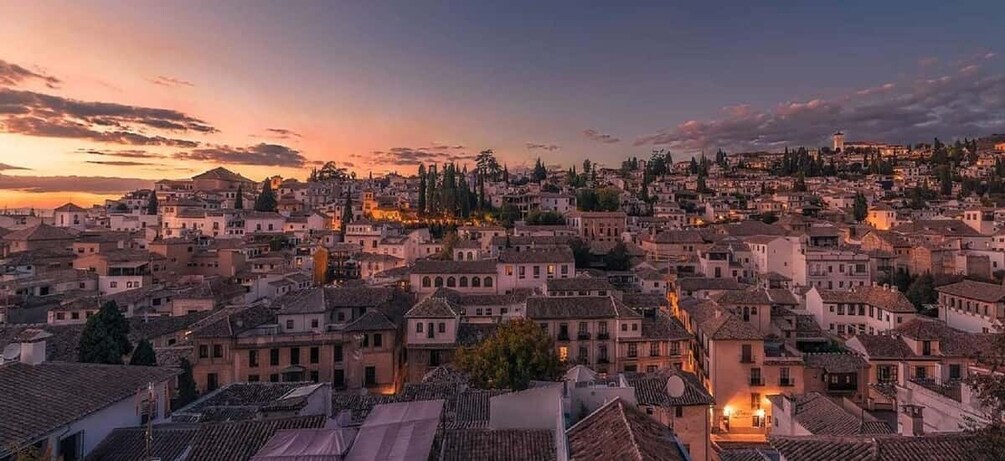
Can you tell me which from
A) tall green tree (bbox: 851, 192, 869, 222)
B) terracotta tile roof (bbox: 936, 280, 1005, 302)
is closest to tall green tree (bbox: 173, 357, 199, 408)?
terracotta tile roof (bbox: 936, 280, 1005, 302)

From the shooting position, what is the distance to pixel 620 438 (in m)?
9.59

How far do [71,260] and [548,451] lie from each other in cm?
6259

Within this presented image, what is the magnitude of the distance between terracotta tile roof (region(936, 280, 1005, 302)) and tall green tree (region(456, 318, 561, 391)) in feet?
119

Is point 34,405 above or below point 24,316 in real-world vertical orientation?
above

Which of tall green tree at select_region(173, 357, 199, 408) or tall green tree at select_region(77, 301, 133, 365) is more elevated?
tall green tree at select_region(77, 301, 133, 365)

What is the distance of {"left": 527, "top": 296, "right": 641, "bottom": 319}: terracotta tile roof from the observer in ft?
114

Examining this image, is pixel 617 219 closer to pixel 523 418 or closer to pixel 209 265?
pixel 209 265

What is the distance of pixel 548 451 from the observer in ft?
38.5

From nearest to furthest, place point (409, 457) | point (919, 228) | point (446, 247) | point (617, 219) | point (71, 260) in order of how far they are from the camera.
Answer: point (409, 457) < point (71, 260) < point (446, 247) < point (919, 228) < point (617, 219)

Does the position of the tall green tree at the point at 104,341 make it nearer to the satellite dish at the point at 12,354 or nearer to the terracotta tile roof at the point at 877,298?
the satellite dish at the point at 12,354

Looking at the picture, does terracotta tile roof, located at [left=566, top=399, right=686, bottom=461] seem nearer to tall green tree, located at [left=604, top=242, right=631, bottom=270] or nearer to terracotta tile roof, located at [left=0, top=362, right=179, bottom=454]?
terracotta tile roof, located at [left=0, top=362, right=179, bottom=454]

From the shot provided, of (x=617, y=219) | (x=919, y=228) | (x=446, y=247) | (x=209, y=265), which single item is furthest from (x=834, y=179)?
(x=209, y=265)

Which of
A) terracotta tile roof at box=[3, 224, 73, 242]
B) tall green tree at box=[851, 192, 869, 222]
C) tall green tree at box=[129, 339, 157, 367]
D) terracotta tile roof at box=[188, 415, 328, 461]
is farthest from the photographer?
tall green tree at box=[851, 192, 869, 222]

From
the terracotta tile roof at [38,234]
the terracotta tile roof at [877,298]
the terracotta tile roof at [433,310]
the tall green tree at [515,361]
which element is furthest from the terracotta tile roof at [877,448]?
the terracotta tile roof at [38,234]
